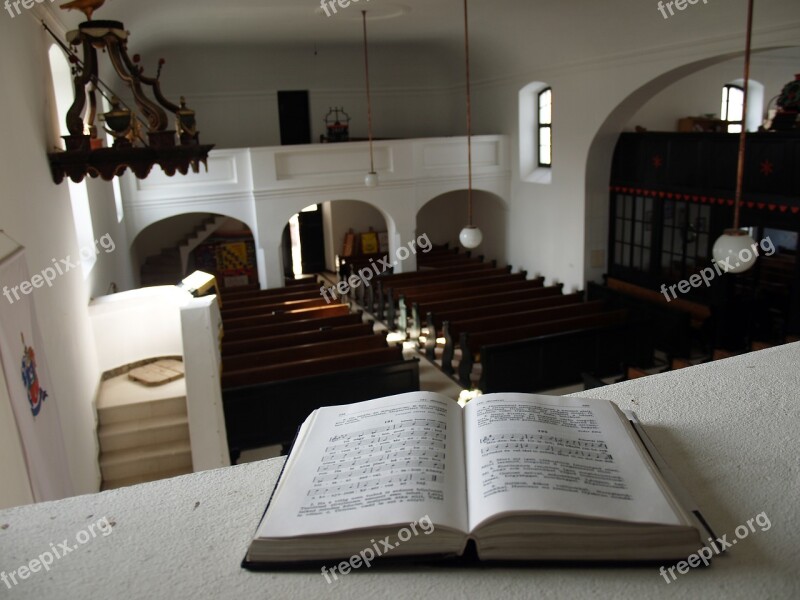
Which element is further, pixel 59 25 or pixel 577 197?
pixel 577 197

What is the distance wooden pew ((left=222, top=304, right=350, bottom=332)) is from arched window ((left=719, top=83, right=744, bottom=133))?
28.3ft

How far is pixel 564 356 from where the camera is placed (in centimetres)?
945

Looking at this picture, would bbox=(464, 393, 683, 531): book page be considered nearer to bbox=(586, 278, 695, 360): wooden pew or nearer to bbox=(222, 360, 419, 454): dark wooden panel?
bbox=(222, 360, 419, 454): dark wooden panel

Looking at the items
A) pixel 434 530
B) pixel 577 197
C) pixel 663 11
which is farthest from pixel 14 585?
pixel 577 197

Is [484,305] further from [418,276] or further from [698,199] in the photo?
[698,199]

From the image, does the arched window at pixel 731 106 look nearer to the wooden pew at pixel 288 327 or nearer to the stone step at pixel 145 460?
the wooden pew at pixel 288 327

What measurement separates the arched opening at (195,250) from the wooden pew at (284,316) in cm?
606

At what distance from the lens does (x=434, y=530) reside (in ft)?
4.25

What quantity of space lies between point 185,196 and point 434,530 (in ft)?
41.5

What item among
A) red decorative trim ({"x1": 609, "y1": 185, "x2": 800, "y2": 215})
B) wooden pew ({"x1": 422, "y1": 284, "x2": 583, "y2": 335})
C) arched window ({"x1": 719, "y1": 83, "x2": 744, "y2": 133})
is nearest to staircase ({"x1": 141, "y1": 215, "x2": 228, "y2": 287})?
wooden pew ({"x1": 422, "y1": 284, "x2": 583, "y2": 335})

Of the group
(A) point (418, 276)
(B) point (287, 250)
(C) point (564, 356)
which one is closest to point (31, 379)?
(C) point (564, 356)

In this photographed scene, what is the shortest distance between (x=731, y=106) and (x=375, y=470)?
14.0m

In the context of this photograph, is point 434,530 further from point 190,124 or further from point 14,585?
point 190,124

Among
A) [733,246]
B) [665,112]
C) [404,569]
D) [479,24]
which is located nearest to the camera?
[404,569]
